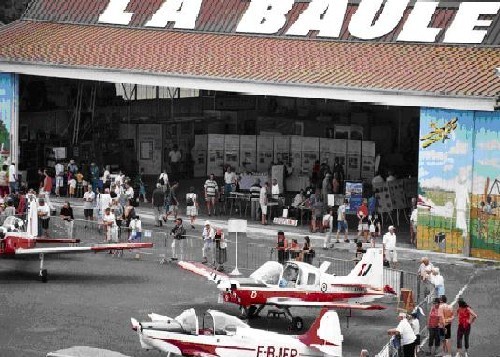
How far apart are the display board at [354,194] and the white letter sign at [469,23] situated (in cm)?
591

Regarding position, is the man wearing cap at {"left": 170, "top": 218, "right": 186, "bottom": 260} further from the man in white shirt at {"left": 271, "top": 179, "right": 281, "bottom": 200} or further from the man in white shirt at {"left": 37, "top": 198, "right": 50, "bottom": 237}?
the man in white shirt at {"left": 271, "top": 179, "right": 281, "bottom": 200}

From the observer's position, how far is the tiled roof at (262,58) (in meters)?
45.5

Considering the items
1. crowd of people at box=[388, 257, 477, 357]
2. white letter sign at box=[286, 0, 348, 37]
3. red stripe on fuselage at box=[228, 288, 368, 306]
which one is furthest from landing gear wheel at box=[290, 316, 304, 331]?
white letter sign at box=[286, 0, 348, 37]

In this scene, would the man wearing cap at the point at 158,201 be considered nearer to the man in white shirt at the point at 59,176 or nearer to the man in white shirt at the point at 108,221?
the man in white shirt at the point at 108,221

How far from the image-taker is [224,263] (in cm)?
4262

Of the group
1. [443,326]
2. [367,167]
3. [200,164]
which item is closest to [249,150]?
[200,164]

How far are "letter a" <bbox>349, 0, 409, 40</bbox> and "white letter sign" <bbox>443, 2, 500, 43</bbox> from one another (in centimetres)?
231

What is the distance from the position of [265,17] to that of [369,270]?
19030mm

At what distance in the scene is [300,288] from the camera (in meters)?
34.8

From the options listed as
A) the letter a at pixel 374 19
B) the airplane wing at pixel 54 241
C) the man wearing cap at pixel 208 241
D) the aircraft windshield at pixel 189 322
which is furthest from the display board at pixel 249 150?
the aircraft windshield at pixel 189 322

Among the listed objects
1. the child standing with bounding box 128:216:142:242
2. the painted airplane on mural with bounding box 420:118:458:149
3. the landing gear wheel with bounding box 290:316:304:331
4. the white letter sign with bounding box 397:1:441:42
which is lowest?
the landing gear wheel with bounding box 290:316:304:331

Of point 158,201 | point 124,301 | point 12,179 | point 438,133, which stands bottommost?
point 124,301

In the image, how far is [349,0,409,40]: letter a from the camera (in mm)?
49688

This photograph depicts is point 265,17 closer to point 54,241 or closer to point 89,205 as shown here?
point 89,205
